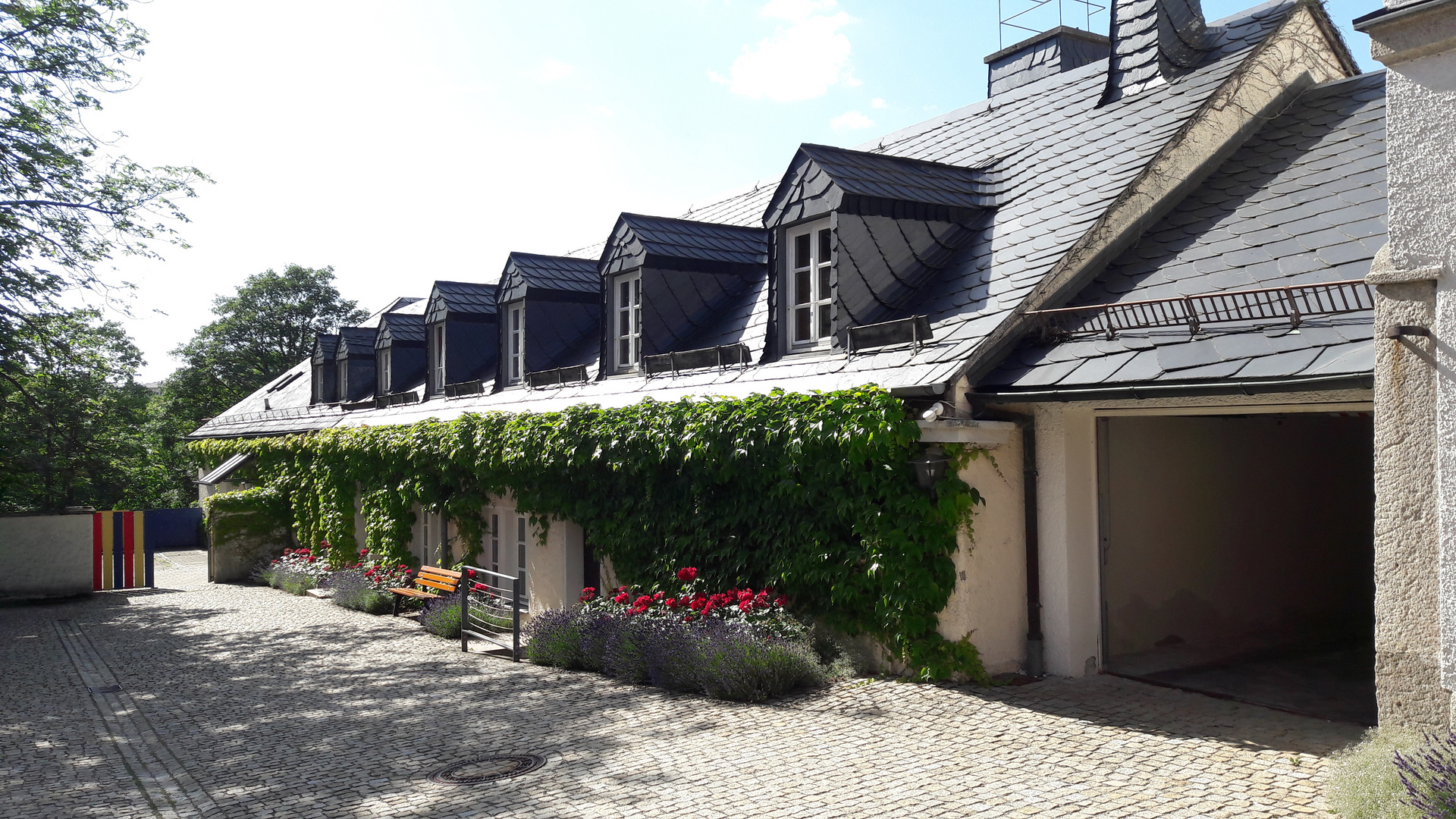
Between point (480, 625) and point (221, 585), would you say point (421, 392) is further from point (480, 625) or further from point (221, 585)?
point (480, 625)

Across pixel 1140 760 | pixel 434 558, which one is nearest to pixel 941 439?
pixel 1140 760

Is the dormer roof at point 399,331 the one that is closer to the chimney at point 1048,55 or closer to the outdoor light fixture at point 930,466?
the chimney at point 1048,55

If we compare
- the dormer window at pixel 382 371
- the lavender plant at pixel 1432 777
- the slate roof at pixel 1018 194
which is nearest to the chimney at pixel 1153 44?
the slate roof at pixel 1018 194

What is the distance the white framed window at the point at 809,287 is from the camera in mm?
10836

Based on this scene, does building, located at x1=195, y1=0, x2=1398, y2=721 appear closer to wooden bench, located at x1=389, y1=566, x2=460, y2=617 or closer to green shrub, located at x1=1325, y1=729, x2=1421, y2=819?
wooden bench, located at x1=389, y1=566, x2=460, y2=617

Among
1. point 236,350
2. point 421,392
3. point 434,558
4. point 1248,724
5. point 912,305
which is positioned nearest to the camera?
point 1248,724

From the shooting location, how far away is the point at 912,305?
34.0ft

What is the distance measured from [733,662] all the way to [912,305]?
13.9 ft

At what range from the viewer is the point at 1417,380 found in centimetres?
534

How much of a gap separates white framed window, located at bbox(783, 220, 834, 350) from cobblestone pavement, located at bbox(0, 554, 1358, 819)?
3997 mm

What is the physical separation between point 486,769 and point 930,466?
4164 millimetres

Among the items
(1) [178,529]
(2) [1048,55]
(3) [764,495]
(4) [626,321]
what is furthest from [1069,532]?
(1) [178,529]

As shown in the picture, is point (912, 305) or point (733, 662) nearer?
point (733, 662)

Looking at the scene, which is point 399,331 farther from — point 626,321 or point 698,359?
point 698,359
